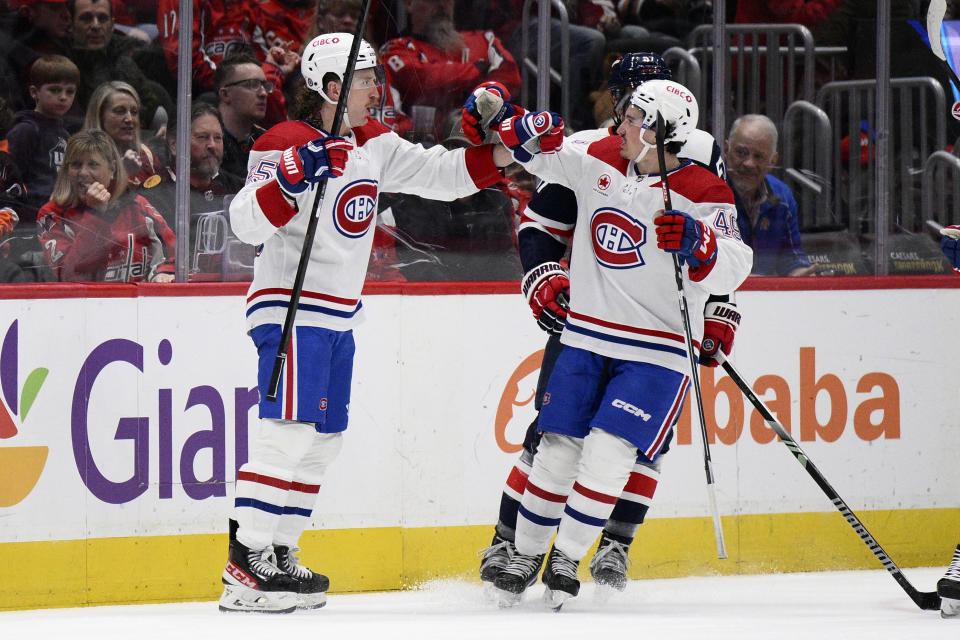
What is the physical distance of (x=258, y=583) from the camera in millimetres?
3377

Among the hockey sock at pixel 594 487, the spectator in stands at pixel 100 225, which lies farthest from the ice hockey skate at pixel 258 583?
the spectator in stands at pixel 100 225

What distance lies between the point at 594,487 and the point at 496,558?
15.3 inches

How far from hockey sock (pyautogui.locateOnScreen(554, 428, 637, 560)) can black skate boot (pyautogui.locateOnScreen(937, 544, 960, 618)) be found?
2.75 ft

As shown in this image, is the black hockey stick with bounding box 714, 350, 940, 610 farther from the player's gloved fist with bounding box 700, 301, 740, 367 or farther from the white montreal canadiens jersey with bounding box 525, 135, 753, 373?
the white montreal canadiens jersey with bounding box 525, 135, 753, 373

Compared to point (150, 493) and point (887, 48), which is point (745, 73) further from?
point (150, 493)

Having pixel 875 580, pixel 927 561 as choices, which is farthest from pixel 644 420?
pixel 927 561

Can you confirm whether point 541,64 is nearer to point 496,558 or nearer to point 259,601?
point 496,558

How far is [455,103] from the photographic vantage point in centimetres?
448

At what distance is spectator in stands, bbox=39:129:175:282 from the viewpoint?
13.1ft

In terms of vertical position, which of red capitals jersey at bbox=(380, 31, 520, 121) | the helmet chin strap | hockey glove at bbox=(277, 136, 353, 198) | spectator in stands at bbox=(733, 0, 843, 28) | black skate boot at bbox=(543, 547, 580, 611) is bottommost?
black skate boot at bbox=(543, 547, 580, 611)

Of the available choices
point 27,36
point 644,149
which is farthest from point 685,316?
point 27,36

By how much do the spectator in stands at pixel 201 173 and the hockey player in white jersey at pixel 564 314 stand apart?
3.45 feet

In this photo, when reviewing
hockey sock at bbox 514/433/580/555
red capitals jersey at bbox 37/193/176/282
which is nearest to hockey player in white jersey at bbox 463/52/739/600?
hockey sock at bbox 514/433/580/555

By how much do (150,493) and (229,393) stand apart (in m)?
0.36
